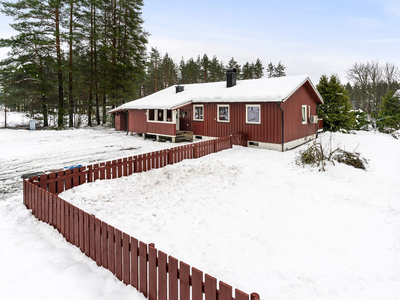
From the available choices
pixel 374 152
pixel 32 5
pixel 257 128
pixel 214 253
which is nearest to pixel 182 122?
pixel 257 128

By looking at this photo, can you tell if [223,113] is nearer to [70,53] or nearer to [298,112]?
[298,112]

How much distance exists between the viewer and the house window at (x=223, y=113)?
17078mm

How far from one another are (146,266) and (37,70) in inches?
1111

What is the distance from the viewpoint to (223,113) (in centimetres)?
1731

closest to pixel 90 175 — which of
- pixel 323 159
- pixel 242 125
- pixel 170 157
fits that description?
pixel 170 157

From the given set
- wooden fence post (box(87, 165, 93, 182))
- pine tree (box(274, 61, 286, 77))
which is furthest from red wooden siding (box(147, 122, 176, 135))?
pine tree (box(274, 61, 286, 77))

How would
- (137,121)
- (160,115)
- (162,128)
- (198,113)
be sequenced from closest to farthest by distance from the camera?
1. (198,113)
2. (162,128)
3. (160,115)
4. (137,121)

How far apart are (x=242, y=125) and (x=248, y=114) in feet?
2.78

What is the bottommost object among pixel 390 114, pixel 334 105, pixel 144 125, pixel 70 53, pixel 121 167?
pixel 121 167

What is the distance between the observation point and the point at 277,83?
17484 millimetres

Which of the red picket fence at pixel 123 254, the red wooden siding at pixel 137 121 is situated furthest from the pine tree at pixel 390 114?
the red picket fence at pixel 123 254

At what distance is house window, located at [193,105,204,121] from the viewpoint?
61.5 feet

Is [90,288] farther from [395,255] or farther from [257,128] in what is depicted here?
[257,128]

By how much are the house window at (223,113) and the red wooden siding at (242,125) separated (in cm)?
27
